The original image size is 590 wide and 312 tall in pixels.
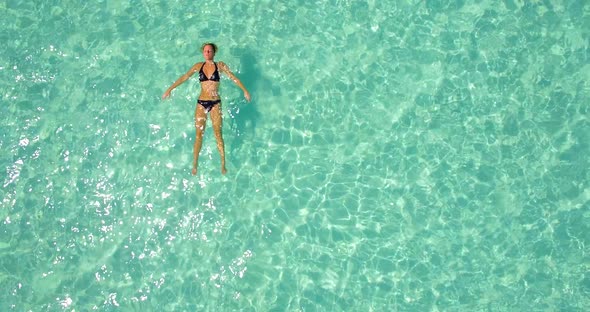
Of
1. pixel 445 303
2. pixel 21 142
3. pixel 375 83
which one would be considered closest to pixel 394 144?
pixel 375 83

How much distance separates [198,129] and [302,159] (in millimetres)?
1460

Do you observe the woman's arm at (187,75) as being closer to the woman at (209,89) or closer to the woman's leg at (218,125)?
the woman at (209,89)

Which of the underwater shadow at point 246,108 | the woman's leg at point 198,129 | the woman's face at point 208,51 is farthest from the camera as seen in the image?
the underwater shadow at point 246,108

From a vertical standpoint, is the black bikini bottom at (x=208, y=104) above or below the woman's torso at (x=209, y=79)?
below

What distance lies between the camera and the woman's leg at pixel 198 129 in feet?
26.5

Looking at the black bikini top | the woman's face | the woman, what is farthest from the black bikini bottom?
the woman's face

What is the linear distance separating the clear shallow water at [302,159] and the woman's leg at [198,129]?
0.32 m

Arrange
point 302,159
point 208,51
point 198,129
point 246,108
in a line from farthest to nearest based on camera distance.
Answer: point 246,108 < point 302,159 < point 198,129 < point 208,51

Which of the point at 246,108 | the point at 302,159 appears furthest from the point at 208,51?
the point at 302,159

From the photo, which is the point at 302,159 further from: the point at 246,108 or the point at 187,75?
the point at 187,75

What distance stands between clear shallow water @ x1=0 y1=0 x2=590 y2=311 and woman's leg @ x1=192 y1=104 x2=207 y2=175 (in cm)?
32

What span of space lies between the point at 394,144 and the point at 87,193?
4.19m

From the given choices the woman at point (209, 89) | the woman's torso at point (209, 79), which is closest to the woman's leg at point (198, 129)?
the woman at point (209, 89)

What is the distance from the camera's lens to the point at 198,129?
26.7 feet
